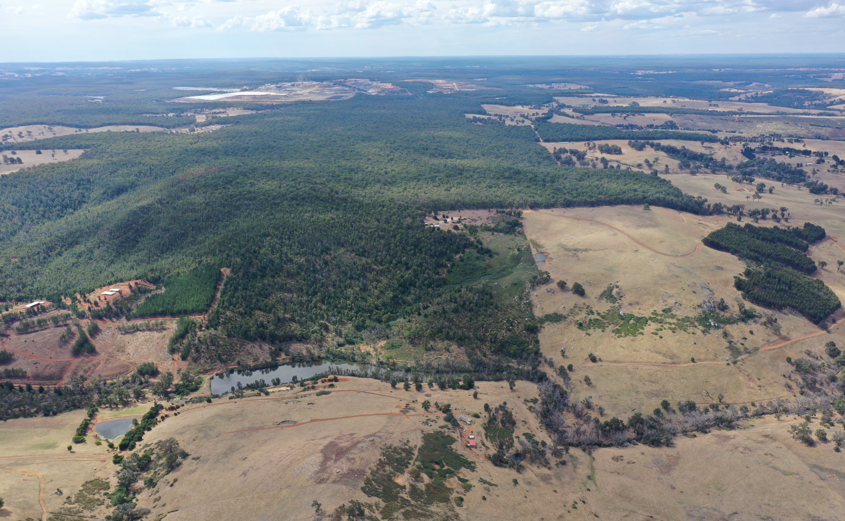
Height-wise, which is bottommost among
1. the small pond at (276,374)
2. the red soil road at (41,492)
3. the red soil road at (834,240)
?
the small pond at (276,374)

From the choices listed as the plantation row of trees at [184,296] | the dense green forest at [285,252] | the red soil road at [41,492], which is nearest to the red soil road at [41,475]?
the red soil road at [41,492]

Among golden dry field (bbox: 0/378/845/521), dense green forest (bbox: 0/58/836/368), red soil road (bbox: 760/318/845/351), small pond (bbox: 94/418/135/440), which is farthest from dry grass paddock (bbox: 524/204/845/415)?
small pond (bbox: 94/418/135/440)

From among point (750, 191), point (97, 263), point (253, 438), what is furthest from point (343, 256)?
point (750, 191)

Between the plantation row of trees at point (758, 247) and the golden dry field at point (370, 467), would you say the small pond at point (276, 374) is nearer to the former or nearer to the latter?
the golden dry field at point (370, 467)

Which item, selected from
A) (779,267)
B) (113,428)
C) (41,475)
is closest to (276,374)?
(113,428)

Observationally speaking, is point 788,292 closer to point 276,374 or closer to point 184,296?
point 276,374
